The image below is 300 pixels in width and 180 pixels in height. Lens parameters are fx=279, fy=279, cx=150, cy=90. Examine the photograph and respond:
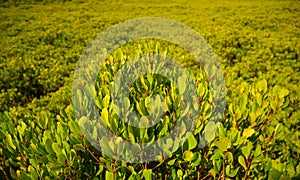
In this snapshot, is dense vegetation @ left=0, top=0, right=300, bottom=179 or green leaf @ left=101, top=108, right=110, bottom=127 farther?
dense vegetation @ left=0, top=0, right=300, bottom=179

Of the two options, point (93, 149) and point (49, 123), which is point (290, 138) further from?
point (49, 123)

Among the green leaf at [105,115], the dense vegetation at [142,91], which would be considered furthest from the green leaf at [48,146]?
the green leaf at [105,115]

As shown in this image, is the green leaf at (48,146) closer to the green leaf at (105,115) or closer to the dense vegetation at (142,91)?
the dense vegetation at (142,91)

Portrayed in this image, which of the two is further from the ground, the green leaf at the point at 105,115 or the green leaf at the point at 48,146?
the green leaf at the point at 105,115

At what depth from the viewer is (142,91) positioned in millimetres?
2553

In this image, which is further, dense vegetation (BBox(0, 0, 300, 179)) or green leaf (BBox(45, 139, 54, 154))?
dense vegetation (BBox(0, 0, 300, 179))

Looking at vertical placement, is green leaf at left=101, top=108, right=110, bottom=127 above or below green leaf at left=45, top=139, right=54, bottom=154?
above

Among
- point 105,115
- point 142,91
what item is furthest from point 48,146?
point 142,91

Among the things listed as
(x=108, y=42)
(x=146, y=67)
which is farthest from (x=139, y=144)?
(x=108, y=42)

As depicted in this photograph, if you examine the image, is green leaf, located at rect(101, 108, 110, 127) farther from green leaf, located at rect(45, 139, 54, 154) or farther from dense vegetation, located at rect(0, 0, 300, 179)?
green leaf, located at rect(45, 139, 54, 154)

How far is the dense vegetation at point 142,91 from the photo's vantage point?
1.98 metres

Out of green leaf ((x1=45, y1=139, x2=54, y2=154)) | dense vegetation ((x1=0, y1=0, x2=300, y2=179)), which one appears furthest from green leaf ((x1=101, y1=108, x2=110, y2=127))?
green leaf ((x1=45, y1=139, x2=54, y2=154))

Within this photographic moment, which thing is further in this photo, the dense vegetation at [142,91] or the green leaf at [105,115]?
the dense vegetation at [142,91]

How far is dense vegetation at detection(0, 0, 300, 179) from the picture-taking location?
6.49ft
